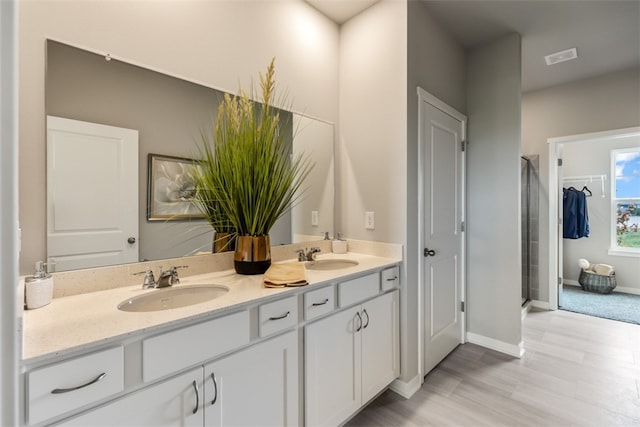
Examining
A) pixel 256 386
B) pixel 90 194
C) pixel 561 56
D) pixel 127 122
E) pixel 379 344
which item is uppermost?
pixel 561 56

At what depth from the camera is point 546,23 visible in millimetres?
2342

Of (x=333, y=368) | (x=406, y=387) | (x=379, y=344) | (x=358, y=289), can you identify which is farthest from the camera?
(x=406, y=387)

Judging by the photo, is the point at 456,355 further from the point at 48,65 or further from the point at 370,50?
the point at 48,65

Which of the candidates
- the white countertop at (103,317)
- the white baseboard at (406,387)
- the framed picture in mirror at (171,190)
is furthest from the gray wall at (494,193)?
the framed picture in mirror at (171,190)

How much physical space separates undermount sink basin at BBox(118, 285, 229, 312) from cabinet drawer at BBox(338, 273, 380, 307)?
59cm

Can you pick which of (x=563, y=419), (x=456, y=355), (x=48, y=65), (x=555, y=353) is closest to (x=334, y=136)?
(x=48, y=65)

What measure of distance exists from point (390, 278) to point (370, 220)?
450mm

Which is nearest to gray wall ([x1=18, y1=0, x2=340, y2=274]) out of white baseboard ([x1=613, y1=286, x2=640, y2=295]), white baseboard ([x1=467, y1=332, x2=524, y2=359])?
white baseboard ([x1=467, y1=332, x2=524, y2=359])

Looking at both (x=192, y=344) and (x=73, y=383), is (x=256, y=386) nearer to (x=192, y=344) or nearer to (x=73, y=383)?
(x=192, y=344)

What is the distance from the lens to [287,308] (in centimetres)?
130

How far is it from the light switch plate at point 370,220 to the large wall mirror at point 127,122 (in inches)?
42.8

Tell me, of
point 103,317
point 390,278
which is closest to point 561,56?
point 390,278

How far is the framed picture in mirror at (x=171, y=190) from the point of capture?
4.69 ft

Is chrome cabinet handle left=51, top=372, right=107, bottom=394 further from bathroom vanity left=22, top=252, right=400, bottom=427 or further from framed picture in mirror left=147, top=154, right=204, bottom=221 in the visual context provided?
framed picture in mirror left=147, top=154, right=204, bottom=221
